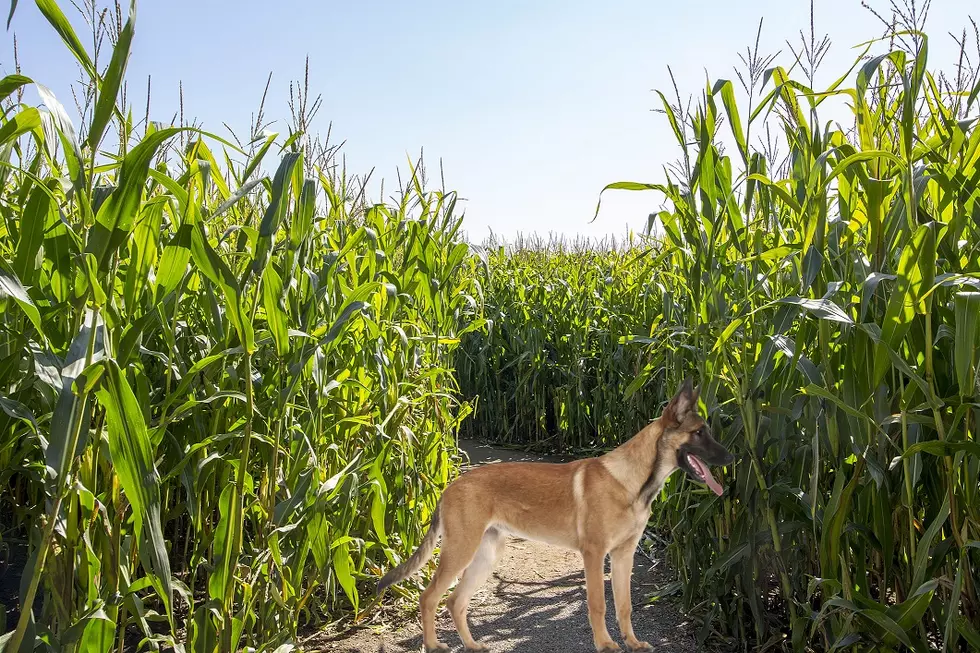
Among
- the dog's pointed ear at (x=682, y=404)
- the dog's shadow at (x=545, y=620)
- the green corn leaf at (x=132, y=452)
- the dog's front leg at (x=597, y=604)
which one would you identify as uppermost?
the green corn leaf at (x=132, y=452)

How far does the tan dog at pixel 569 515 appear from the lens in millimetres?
3168

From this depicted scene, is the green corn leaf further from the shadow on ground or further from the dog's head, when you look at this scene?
the dog's head

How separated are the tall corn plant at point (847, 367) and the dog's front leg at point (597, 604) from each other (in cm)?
43

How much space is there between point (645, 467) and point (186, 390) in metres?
1.84

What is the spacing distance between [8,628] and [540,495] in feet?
6.91

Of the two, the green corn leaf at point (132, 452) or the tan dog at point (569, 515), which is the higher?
the green corn leaf at point (132, 452)

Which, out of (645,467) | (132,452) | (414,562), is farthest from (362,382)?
(132,452)

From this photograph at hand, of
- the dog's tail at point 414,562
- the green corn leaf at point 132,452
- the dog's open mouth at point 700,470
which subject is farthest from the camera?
the dog's tail at point 414,562

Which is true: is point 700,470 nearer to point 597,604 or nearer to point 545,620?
point 597,604

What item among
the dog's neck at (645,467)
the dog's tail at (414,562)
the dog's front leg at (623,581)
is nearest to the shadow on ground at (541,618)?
the dog's front leg at (623,581)

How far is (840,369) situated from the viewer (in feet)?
9.14

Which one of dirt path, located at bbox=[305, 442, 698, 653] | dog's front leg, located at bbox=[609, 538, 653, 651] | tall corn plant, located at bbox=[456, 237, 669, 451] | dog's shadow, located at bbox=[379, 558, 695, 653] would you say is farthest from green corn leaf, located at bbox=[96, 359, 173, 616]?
tall corn plant, located at bbox=[456, 237, 669, 451]

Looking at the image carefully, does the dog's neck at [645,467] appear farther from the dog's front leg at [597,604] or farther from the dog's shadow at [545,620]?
the dog's shadow at [545,620]

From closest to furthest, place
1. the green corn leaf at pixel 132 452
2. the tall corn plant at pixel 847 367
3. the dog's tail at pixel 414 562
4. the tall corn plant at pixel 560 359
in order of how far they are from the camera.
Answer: the green corn leaf at pixel 132 452, the tall corn plant at pixel 847 367, the dog's tail at pixel 414 562, the tall corn plant at pixel 560 359
